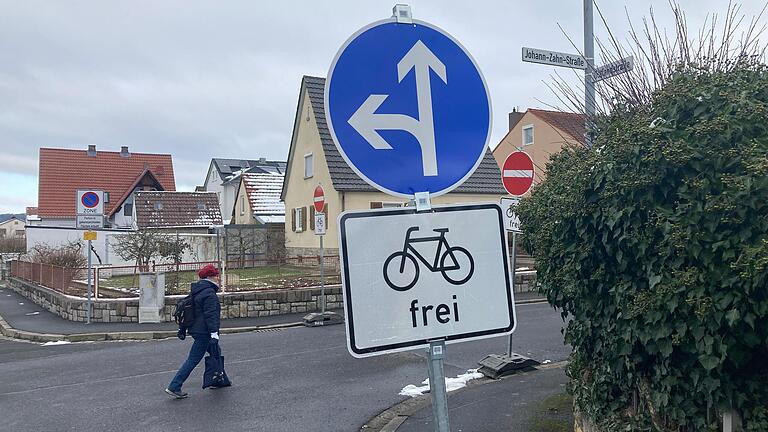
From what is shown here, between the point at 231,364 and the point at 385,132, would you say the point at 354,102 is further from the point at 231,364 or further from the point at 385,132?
the point at 231,364

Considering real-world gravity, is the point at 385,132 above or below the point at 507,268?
above

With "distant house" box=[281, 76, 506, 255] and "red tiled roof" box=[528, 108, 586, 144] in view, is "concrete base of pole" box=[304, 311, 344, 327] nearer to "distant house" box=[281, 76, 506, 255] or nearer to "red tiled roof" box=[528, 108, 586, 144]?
"red tiled roof" box=[528, 108, 586, 144]

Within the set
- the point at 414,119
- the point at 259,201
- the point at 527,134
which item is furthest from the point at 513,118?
the point at 414,119

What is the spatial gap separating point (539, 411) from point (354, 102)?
16.2 feet

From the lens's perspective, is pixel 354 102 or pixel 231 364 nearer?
pixel 354 102

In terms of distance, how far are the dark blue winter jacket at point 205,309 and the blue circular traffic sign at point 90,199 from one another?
8.53 meters

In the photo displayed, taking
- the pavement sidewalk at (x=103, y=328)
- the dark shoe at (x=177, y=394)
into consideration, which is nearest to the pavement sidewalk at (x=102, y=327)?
the pavement sidewalk at (x=103, y=328)

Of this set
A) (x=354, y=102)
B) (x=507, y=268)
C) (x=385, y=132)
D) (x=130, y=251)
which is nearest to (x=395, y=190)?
(x=385, y=132)

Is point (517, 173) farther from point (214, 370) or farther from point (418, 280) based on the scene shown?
point (418, 280)

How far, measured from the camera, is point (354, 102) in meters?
2.41

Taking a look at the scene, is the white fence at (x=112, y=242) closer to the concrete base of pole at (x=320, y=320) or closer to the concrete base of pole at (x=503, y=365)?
the concrete base of pole at (x=320, y=320)

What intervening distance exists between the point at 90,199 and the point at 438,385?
15133 millimetres

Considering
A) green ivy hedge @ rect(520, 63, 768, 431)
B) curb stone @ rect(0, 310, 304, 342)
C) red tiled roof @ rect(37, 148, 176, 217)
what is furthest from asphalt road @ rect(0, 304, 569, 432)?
red tiled roof @ rect(37, 148, 176, 217)

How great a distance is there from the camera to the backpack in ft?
26.7
